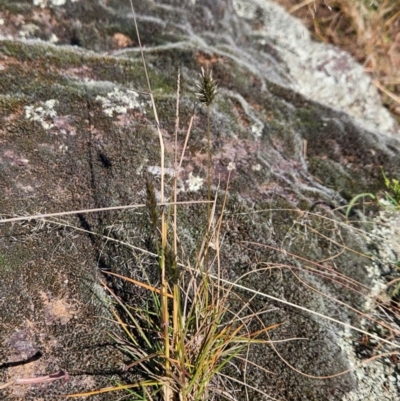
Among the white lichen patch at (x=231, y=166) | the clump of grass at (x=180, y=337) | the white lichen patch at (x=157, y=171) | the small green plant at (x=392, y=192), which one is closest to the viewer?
the clump of grass at (x=180, y=337)

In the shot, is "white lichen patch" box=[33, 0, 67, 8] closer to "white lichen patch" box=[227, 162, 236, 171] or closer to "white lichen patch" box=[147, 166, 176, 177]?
"white lichen patch" box=[147, 166, 176, 177]

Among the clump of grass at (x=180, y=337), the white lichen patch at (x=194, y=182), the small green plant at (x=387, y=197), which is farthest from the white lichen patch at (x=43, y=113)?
the small green plant at (x=387, y=197)

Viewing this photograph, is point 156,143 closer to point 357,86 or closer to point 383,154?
point 383,154

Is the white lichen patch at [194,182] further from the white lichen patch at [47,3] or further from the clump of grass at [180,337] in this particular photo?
the white lichen patch at [47,3]

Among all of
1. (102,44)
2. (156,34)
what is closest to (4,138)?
(102,44)

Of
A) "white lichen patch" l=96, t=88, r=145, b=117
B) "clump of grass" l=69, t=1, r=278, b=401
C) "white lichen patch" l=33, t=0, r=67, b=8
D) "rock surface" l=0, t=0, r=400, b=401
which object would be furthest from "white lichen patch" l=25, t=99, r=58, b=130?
"white lichen patch" l=33, t=0, r=67, b=8

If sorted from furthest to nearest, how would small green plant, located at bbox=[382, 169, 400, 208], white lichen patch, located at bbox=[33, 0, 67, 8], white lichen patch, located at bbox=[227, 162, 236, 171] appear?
1. white lichen patch, located at bbox=[33, 0, 67, 8]
2. small green plant, located at bbox=[382, 169, 400, 208]
3. white lichen patch, located at bbox=[227, 162, 236, 171]
